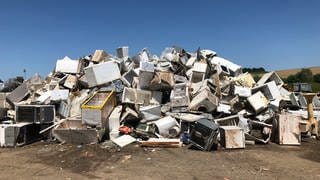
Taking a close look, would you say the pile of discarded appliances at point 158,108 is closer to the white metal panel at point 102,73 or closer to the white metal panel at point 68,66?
the white metal panel at point 102,73

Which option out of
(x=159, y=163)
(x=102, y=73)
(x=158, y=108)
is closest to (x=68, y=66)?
(x=102, y=73)

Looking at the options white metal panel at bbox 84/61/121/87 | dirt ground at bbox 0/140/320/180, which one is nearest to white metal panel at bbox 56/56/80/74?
white metal panel at bbox 84/61/121/87

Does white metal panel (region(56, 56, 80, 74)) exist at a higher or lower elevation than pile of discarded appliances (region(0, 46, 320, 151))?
higher

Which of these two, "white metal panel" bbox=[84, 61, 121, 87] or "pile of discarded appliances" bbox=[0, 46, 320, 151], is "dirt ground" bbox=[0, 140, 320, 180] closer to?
"pile of discarded appliances" bbox=[0, 46, 320, 151]

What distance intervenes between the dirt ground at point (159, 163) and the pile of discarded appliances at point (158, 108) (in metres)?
0.52

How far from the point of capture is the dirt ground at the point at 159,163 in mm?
8070

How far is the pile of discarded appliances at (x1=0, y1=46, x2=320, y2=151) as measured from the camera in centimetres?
1132

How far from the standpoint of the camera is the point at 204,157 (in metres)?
9.52

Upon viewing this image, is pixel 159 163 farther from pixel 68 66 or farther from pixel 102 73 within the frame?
pixel 68 66

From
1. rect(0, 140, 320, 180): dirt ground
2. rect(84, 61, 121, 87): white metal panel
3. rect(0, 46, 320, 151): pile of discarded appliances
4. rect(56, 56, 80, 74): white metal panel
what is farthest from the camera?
rect(56, 56, 80, 74): white metal panel

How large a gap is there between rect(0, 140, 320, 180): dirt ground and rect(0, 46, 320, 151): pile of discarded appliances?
0.52 m

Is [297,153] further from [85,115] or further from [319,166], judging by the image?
[85,115]

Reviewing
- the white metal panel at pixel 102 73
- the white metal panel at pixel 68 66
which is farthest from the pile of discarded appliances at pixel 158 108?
the white metal panel at pixel 68 66

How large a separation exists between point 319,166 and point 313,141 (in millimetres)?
3481
